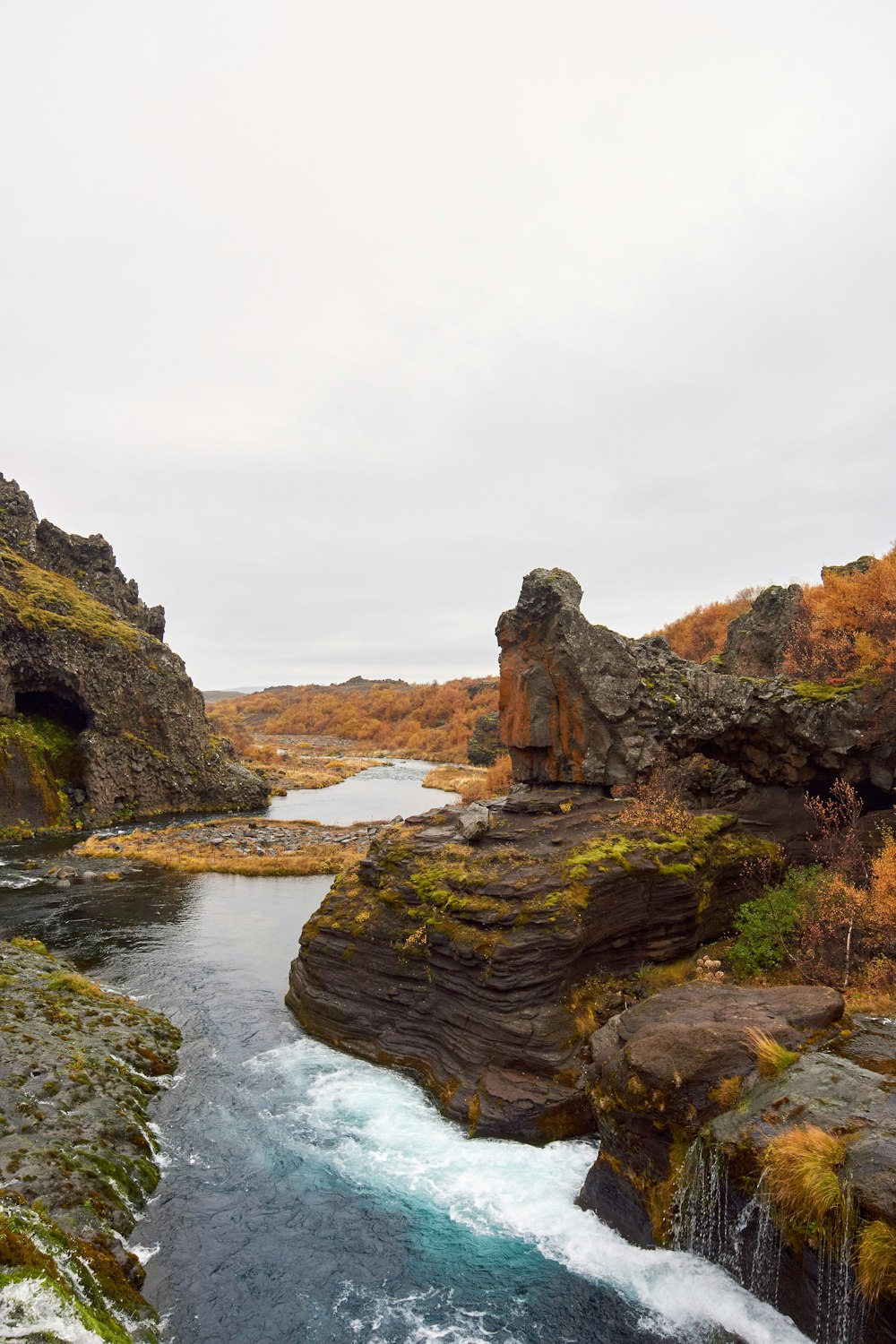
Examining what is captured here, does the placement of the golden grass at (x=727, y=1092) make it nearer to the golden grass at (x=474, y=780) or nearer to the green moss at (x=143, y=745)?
the golden grass at (x=474, y=780)

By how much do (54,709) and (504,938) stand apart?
4967cm

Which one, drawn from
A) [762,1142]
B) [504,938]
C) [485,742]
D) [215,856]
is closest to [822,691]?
[504,938]

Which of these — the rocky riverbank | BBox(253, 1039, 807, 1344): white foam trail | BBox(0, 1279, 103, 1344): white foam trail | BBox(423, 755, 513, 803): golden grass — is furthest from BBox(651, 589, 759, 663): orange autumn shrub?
BBox(0, 1279, 103, 1344): white foam trail

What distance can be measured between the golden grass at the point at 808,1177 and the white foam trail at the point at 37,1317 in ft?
27.6

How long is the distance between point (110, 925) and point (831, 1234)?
27.9m

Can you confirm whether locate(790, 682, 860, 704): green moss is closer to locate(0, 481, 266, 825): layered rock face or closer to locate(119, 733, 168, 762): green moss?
locate(0, 481, 266, 825): layered rock face

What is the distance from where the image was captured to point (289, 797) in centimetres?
7000

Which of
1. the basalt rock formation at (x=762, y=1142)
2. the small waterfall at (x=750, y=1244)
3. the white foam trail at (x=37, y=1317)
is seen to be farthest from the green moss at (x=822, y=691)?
the white foam trail at (x=37, y=1317)

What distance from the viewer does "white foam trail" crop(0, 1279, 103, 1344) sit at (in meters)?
7.12

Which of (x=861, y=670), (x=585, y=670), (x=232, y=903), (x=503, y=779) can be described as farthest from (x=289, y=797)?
(x=861, y=670)

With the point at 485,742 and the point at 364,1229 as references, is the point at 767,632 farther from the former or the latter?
the point at 485,742

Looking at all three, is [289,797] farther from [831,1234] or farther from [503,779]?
[831,1234]

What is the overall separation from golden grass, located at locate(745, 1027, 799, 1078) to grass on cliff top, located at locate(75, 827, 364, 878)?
27.9m

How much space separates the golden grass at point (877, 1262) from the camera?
767 cm
